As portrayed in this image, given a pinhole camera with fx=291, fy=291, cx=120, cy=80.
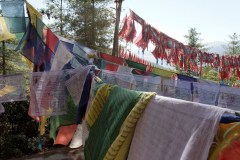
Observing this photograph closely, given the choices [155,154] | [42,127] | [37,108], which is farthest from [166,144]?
[42,127]

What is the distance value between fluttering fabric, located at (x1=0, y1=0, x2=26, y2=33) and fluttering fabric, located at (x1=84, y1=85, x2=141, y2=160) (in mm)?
1992

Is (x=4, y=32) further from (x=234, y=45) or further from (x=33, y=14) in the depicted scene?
(x=234, y=45)

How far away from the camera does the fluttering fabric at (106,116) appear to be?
1670mm

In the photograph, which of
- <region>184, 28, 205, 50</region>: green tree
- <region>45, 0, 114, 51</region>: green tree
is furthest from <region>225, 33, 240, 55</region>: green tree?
<region>45, 0, 114, 51</region>: green tree

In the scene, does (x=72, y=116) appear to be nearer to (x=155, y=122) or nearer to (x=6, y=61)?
(x=155, y=122)

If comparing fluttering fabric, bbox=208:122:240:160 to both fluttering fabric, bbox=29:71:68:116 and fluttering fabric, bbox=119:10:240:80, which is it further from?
fluttering fabric, bbox=119:10:240:80

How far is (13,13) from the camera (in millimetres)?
3539

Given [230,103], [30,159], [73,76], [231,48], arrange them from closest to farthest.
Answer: [73,76], [230,103], [30,159], [231,48]

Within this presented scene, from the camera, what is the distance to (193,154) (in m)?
1.07

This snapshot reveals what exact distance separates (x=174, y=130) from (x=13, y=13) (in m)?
2.95

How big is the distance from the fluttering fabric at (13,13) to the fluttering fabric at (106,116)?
6.53ft

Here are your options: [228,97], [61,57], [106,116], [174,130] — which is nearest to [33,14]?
[61,57]

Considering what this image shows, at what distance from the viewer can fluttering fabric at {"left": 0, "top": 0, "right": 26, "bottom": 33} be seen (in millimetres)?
3508

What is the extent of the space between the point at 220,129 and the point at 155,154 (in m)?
0.37
